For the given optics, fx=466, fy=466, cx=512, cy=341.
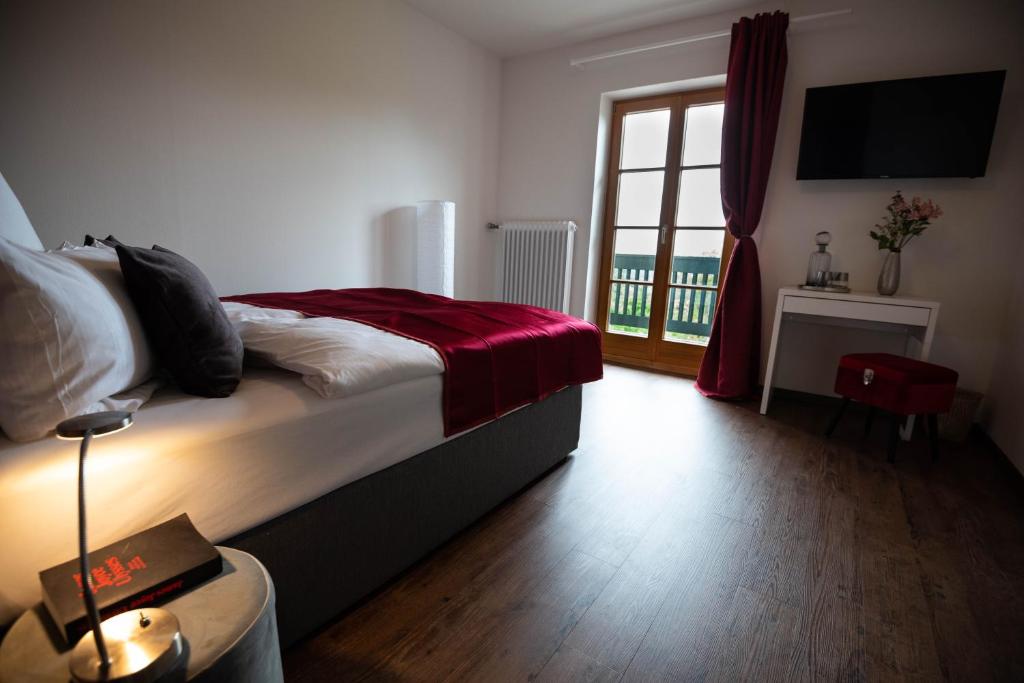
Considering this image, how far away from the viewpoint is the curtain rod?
2.76 meters

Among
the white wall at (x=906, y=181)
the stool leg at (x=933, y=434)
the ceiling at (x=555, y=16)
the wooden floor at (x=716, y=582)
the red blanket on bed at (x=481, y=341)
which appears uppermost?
the ceiling at (x=555, y=16)

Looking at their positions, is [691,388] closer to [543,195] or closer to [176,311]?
[543,195]

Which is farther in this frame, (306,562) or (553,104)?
(553,104)

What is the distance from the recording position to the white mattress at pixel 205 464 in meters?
0.68

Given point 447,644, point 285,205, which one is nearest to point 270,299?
point 285,205

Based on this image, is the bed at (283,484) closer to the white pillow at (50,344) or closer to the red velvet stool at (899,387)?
the white pillow at (50,344)

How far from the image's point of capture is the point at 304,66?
2748mm

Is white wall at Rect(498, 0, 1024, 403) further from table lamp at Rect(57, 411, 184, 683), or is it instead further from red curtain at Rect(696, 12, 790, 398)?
table lamp at Rect(57, 411, 184, 683)

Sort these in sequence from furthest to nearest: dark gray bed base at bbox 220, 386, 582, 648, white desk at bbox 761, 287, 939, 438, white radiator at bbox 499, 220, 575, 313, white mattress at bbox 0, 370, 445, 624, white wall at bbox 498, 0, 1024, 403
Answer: white radiator at bbox 499, 220, 575, 313 < white wall at bbox 498, 0, 1024, 403 < white desk at bbox 761, 287, 939, 438 < dark gray bed base at bbox 220, 386, 582, 648 < white mattress at bbox 0, 370, 445, 624

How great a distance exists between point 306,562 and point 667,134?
3.75 m

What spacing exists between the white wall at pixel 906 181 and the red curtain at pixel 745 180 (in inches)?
5.8

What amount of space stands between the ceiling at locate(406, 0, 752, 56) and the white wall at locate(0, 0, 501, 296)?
0.19 meters

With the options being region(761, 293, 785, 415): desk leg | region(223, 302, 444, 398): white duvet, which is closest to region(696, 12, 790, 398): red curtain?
region(761, 293, 785, 415): desk leg

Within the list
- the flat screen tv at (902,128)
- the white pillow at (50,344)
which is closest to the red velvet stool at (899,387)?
the flat screen tv at (902,128)
